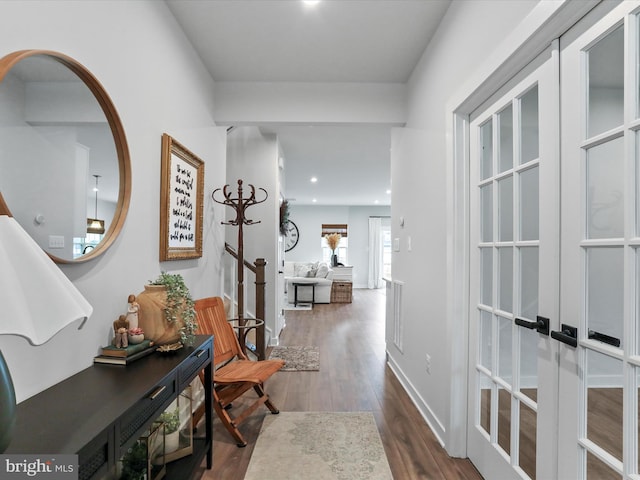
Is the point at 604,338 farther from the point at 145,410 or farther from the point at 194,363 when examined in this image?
the point at 194,363

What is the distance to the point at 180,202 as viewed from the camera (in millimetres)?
2338

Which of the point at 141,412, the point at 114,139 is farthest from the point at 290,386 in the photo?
the point at 114,139

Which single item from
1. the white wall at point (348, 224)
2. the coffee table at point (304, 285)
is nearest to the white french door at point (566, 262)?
the coffee table at point (304, 285)

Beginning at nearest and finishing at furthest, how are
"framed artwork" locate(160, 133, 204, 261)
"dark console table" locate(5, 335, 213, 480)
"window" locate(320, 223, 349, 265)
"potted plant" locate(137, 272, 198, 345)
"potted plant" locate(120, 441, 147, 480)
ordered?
1. "dark console table" locate(5, 335, 213, 480)
2. "potted plant" locate(120, 441, 147, 480)
3. "potted plant" locate(137, 272, 198, 345)
4. "framed artwork" locate(160, 133, 204, 261)
5. "window" locate(320, 223, 349, 265)

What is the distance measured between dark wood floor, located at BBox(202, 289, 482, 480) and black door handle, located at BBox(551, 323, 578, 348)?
3.59ft

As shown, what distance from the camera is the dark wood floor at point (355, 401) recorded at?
200cm

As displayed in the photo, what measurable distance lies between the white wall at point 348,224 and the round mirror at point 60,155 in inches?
387

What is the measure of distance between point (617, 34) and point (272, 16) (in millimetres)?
1859

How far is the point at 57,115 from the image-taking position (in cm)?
124

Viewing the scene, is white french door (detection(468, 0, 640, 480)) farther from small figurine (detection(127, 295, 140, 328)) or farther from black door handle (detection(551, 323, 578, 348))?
small figurine (detection(127, 295, 140, 328))

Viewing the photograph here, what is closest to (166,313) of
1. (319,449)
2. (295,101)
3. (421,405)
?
(319,449)

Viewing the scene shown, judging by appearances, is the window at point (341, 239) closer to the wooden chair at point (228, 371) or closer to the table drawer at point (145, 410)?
the wooden chair at point (228, 371)

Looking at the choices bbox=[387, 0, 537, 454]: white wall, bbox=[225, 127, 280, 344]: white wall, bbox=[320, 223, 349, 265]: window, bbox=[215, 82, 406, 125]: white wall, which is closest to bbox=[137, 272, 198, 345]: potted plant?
bbox=[387, 0, 537, 454]: white wall

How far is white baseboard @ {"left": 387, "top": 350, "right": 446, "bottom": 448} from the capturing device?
2.26 meters
